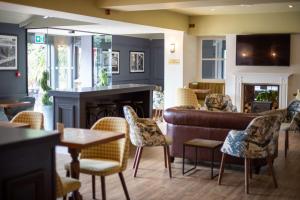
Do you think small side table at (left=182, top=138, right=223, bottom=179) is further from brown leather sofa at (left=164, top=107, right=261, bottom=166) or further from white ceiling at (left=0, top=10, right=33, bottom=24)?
white ceiling at (left=0, top=10, right=33, bottom=24)

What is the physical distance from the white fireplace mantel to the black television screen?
0.28 metres

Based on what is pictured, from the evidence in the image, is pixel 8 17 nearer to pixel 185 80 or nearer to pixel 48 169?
pixel 185 80

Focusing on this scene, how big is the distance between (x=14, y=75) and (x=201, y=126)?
19.3ft

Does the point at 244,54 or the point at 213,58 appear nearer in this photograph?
the point at 244,54

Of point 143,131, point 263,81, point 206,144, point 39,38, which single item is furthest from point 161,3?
point 39,38

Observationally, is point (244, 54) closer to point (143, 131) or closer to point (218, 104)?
point (218, 104)

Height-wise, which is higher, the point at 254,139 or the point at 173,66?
the point at 173,66

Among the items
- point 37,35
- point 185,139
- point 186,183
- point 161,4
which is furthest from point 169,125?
point 37,35

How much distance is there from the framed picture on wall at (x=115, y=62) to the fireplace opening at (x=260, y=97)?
16.6ft

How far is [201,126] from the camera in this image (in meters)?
6.07

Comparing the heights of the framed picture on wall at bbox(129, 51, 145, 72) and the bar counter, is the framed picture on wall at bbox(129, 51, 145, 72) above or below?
above

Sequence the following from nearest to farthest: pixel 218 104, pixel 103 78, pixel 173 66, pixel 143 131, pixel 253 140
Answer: pixel 253 140
pixel 143 131
pixel 218 104
pixel 173 66
pixel 103 78

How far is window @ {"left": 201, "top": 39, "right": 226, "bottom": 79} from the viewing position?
480 inches

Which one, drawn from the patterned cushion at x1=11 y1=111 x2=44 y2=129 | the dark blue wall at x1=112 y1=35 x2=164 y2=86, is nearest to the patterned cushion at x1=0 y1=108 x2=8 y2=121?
the patterned cushion at x1=11 y1=111 x2=44 y2=129
